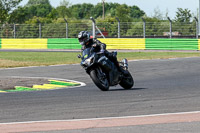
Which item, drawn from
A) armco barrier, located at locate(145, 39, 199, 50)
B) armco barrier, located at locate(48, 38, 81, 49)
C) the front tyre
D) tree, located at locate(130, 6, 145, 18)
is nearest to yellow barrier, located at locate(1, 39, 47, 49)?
armco barrier, located at locate(48, 38, 81, 49)

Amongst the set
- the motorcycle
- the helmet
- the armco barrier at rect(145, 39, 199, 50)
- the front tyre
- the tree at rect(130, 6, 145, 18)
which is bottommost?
the front tyre

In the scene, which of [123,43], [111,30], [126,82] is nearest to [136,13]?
[111,30]

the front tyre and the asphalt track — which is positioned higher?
the front tyre

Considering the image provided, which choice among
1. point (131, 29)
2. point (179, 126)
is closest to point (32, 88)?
point (179, 126)

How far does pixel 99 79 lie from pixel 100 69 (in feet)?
0.94

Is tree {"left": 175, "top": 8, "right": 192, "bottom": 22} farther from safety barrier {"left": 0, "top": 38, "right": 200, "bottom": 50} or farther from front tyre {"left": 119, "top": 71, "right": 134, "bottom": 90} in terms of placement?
front tyre {"left": 119, "top": 71, "right": 134, "bottom": 90}

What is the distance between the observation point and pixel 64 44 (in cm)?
3759

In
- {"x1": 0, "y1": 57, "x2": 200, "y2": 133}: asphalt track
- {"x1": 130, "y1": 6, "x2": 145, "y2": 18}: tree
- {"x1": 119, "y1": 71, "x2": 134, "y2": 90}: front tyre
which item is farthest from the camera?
{"x1": 130, "y1": 6, "x2": 145, "y2": 18}: tree

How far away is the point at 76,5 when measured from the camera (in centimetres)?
14288

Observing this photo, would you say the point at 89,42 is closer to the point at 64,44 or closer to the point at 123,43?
the point at 123,43

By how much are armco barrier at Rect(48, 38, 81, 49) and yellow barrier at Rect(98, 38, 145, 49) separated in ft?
7.61

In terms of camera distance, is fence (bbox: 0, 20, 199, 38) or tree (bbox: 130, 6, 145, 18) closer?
fence (bbox: 0, 20, 199, 38)

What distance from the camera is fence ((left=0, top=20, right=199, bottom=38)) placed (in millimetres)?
34125

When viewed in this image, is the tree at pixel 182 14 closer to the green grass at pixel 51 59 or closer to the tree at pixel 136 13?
the green grass at pixel 51 59
